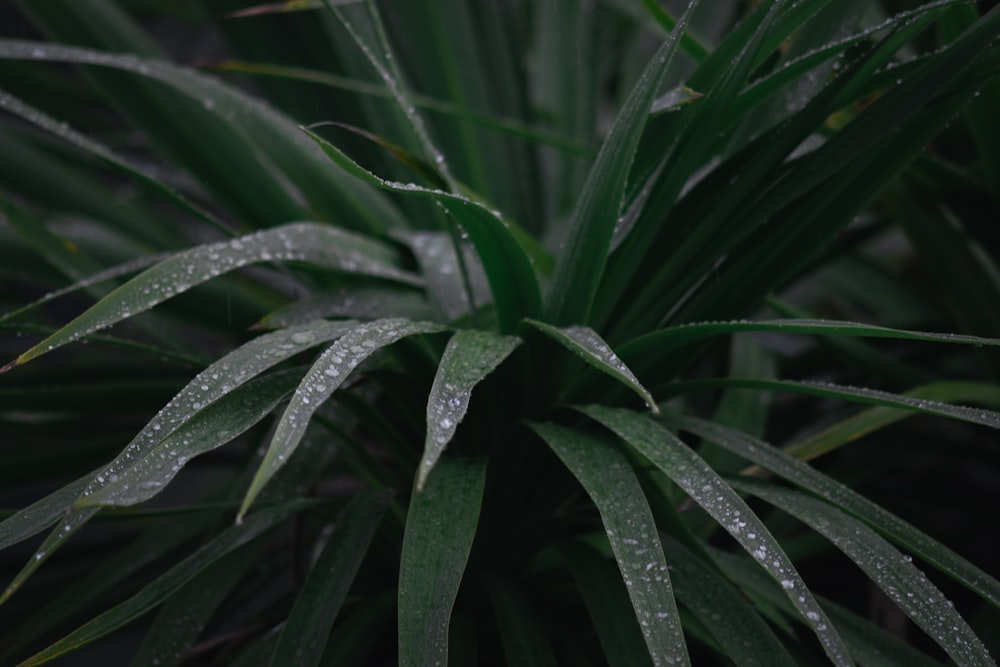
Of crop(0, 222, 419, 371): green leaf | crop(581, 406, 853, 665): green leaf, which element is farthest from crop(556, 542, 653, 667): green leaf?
crop(0, 222, 419, 371): green leaf

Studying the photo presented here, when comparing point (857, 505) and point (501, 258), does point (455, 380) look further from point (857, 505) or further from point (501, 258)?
point (857, 505)

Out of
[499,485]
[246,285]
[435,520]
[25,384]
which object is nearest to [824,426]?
[499,485]

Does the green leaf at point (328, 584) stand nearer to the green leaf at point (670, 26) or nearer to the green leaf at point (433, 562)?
the green leaf at point (433, 562)

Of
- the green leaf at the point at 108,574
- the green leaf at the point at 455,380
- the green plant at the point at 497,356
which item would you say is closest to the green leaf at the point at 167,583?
the green plant at the point at 497,356

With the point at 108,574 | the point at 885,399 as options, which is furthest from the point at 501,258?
the point at 108,574

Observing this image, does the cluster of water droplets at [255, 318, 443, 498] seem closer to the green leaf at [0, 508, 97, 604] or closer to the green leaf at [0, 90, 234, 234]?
the green leaf at [0, 508, 97, 604]
